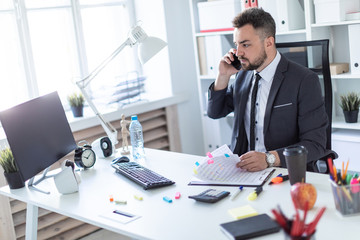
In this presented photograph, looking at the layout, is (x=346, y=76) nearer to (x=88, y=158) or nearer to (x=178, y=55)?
(x=178, y=55)

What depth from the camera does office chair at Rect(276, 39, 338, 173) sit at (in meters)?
2.29

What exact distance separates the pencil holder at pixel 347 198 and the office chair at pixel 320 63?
0.72 meters

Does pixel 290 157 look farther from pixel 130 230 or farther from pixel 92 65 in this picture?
pixel 92 65

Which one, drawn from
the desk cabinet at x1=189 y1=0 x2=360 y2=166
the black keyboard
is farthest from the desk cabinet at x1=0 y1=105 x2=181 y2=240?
the black keyboard

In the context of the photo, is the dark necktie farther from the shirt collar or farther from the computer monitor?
the computer monitor

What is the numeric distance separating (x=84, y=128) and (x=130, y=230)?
170cm

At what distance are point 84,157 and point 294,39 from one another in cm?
187

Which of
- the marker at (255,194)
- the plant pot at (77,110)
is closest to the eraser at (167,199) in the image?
the marker at (255,194)

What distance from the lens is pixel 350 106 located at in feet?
10.2

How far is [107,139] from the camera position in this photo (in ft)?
8.34

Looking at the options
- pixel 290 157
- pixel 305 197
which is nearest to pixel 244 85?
pixel 290 157

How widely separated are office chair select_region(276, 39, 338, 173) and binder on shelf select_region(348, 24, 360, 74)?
0.55m

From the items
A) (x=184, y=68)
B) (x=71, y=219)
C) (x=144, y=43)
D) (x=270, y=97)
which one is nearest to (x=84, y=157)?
(x=144, y=43)

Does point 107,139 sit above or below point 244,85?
below
